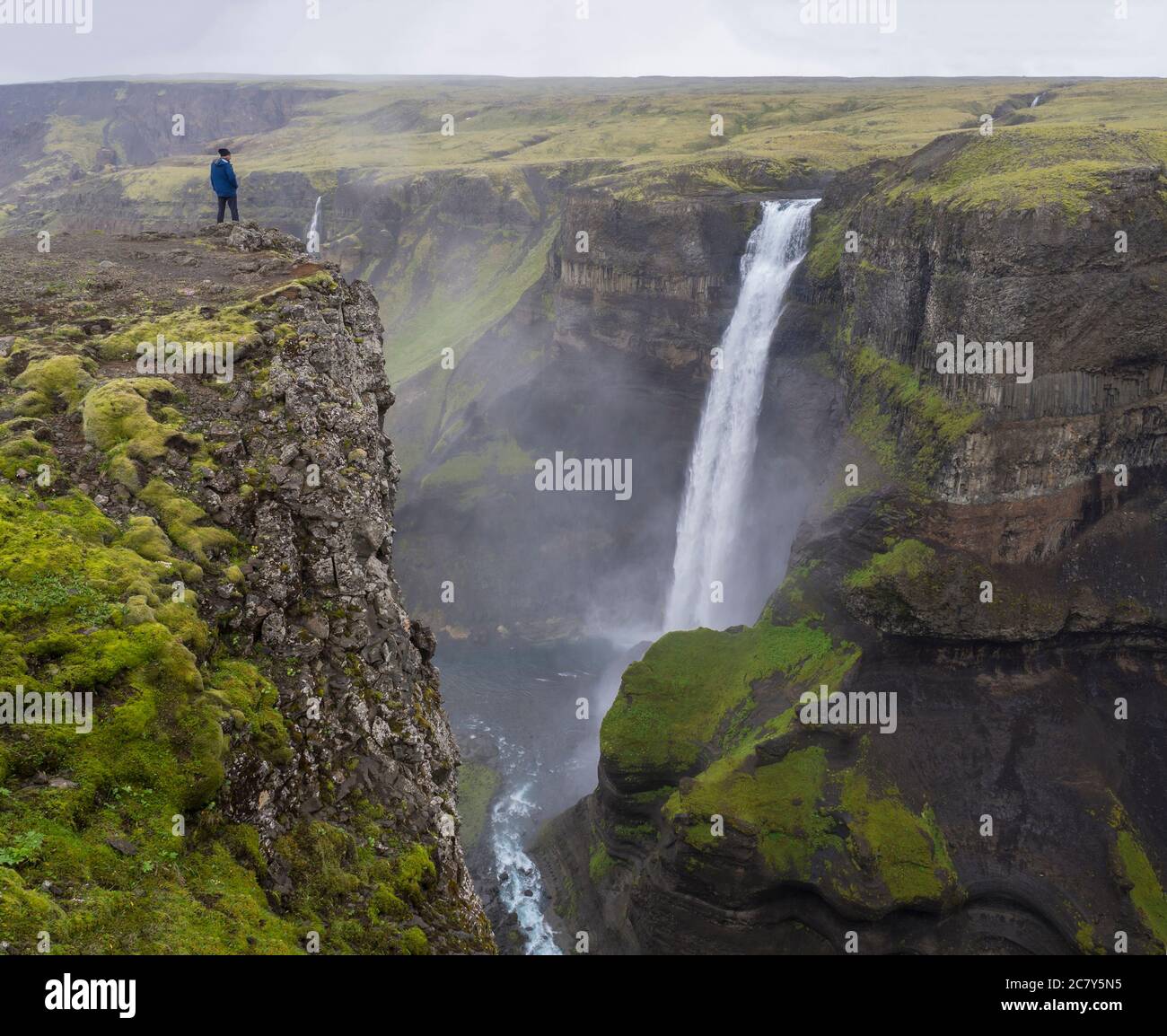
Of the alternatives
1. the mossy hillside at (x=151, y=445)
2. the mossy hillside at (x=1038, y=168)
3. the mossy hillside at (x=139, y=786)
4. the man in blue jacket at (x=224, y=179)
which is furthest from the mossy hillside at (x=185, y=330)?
the mossy hillside at (x=1038, y=168)

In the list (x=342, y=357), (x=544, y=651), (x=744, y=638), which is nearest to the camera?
(x=342, y=357)

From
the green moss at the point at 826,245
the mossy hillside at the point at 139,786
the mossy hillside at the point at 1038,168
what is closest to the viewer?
the mossy hillside at the point at 139,786

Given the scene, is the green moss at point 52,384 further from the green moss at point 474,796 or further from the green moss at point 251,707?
the green moss at point 474,796

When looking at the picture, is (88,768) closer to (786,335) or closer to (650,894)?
(650,894)

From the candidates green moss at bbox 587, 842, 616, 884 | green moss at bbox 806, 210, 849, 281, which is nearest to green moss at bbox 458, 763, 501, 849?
green moss at bbox 587, 842, 616, 884

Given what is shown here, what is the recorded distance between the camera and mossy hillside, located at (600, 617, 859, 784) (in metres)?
37.3

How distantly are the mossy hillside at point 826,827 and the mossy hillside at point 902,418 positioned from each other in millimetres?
12457

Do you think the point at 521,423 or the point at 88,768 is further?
the point at 521,423

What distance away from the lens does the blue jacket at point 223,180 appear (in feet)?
102

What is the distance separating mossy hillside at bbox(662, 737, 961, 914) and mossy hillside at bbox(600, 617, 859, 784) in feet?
10.6

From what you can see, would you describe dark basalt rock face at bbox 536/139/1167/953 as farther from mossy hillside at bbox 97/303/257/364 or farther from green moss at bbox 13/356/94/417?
green moss at bbox 13/356/94/417
